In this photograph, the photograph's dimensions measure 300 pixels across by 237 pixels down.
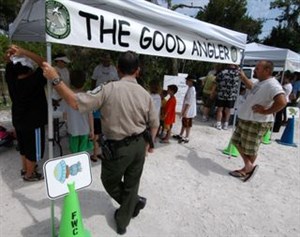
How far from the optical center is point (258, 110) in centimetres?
402

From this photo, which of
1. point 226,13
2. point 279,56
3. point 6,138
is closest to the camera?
point 6,138

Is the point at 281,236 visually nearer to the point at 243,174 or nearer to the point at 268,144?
the point at 243,174

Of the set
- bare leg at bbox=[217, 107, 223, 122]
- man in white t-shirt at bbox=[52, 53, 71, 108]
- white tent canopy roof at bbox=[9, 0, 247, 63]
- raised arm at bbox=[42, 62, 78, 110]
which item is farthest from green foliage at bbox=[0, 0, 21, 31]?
raised arm at bbox=[42, 62, 78, 110]

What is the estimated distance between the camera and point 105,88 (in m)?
2.44

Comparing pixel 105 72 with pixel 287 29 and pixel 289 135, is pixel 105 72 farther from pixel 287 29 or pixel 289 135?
pixel 287 29

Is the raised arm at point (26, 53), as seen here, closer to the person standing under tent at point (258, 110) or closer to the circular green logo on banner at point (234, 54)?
the person standing under tent at point (258, 110)

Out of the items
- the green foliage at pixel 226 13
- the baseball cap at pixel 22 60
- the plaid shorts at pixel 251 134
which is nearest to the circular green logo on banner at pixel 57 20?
the baseball cap at pixel 22 60

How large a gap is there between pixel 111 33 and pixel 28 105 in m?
1.43

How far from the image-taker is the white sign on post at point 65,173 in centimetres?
226

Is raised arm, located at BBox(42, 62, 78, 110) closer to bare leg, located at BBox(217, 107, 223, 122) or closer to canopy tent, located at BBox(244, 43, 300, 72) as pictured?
bare leg, located at BBox(217, 107, 223, 122)

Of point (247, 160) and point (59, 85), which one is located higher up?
point (59, 85)

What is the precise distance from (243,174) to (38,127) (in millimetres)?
3323

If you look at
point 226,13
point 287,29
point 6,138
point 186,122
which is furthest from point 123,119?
point 287,29

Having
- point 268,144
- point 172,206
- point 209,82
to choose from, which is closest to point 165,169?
point 172,206
